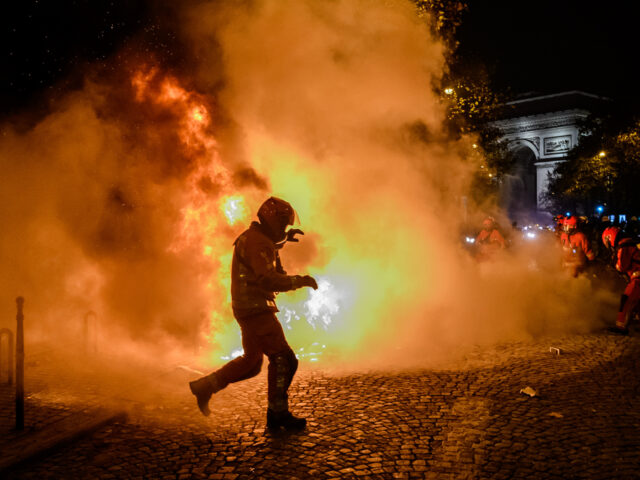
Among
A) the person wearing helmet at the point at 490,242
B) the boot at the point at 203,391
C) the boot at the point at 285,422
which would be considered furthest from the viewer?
the person wearing helmet at the point at 490,242

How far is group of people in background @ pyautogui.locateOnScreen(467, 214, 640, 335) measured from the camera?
8.18m

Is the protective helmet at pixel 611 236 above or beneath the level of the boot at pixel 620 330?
above

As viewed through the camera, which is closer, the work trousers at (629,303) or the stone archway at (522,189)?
the work trousers at (629,303)

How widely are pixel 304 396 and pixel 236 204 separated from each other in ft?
12.7

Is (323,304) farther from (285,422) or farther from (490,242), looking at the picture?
(490,242)

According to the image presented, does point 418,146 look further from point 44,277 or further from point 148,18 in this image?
point 44,277

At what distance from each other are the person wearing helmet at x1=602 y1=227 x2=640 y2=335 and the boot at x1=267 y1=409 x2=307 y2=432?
19.1 ft

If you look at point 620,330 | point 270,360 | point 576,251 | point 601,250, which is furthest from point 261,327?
point 601,250

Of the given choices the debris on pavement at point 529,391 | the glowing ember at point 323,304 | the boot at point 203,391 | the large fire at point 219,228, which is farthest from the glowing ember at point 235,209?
the debris on pavement at point 529,391

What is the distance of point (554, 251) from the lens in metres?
19.3

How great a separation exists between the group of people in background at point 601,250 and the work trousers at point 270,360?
5856 mm

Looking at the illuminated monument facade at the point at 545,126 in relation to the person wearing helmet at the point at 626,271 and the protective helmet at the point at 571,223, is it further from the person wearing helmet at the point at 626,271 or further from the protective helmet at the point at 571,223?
the person wearing helmet at the point at 626,271

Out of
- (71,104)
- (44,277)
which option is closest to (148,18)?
(71,104)

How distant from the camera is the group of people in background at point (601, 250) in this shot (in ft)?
26.8
